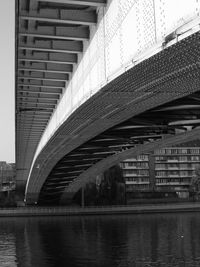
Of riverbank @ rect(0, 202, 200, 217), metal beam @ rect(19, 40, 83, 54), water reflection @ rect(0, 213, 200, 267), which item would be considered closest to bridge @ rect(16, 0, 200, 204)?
metal beam @ rect(19, 40, 83, 54)

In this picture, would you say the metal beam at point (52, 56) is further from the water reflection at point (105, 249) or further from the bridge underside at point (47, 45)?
the water reflection at point (105, 249)

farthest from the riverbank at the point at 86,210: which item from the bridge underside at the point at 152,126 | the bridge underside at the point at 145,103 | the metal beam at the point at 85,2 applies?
the metal beam at the point at 85,2

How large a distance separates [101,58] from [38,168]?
27.3 metres

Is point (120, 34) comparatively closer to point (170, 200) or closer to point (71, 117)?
point (71, 117)

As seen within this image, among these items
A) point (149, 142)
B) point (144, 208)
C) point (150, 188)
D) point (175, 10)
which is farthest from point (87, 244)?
point (150, 188)

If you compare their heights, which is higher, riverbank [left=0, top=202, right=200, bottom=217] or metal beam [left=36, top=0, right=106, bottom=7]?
metal beam [left=36, top=0, right=106, bottom=7]

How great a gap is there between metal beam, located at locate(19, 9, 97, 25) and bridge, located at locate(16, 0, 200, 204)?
23 millimetres

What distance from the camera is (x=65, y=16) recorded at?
1003cm

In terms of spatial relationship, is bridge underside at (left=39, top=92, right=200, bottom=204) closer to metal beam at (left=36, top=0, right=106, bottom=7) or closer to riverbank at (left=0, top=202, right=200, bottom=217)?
metal beam at (left=36, top=0, right=106, bottom=7)

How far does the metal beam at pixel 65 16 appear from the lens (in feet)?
32.2

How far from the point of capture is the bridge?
22.6 feet

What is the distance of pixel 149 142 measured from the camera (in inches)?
1176

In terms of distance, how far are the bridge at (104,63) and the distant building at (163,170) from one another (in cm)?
6880

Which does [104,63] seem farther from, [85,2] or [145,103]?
[145,103]
